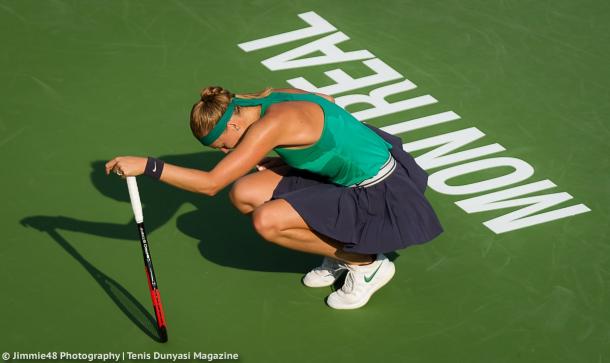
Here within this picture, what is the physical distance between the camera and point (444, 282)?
648cm

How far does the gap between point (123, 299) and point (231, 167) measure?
3.57 feet

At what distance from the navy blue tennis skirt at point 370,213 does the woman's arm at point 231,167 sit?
481mm

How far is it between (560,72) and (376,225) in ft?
10.6

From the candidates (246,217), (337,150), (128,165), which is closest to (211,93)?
(128,165)

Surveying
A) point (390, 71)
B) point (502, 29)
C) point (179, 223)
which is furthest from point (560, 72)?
point (179, 223)

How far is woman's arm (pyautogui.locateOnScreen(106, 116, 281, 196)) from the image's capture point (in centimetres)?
563

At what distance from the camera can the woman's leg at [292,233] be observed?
19.7 ft

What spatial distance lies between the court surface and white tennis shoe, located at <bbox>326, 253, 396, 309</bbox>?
0.07 m

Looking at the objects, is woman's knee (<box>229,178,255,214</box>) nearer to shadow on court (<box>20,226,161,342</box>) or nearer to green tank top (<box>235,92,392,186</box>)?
green tank top (<box>235,92,392,186</box>)

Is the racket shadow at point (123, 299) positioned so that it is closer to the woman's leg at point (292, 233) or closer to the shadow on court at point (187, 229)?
the shadow on court at point (187, 229)

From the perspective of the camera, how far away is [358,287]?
6242mm

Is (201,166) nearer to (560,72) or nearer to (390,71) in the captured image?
(390,71)

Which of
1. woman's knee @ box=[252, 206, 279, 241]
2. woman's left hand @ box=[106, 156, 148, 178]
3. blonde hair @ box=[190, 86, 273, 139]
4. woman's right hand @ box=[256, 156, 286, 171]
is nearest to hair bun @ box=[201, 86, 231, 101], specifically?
blonde hair @ box=[190, 86, 273, 139]

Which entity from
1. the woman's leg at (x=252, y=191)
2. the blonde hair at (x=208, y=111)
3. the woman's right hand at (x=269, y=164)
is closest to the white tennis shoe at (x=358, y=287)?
the woman's leg at (x=252, y=191)
